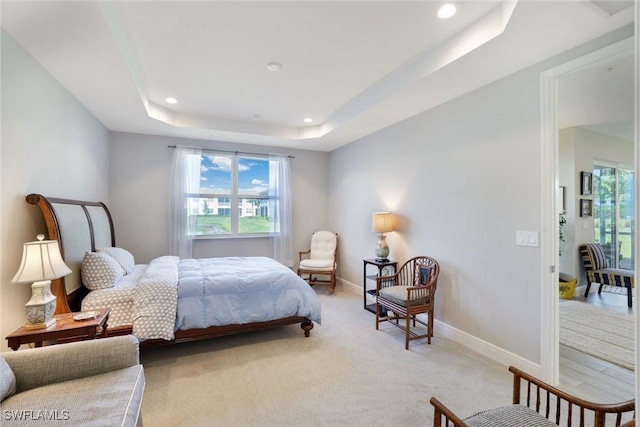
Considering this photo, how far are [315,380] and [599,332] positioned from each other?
10.4ft

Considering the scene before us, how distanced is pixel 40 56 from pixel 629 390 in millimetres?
5144

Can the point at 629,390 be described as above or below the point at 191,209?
below

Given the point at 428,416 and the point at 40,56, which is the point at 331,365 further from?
the point at 40,56

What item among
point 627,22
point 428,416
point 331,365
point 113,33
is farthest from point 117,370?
point 627,22

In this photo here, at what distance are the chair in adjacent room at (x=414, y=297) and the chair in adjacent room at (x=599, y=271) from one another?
321cm

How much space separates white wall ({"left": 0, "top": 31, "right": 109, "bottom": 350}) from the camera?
6.51 feet

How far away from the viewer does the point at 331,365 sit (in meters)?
2.55

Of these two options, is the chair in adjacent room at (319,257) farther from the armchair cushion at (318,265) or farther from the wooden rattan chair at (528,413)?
the wooden rattan chair at (528,413)

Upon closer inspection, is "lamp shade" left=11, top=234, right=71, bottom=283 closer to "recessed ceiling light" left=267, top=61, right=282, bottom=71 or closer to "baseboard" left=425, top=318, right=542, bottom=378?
"recessed ceiling light" left=267, top=61, right=282, bottom=71

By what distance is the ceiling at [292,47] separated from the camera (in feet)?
6.18

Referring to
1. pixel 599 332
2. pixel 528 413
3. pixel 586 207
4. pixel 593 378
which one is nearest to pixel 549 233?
pixel 593 378

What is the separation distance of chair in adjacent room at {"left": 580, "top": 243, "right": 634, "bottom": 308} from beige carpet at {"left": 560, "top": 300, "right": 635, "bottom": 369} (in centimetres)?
74

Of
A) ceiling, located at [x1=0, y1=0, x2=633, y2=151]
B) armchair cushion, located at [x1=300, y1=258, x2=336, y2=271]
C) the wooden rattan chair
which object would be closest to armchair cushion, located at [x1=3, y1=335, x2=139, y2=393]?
the wooden rattan chair

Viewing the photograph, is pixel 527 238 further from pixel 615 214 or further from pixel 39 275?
pixel 615 214
